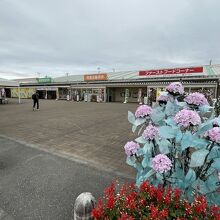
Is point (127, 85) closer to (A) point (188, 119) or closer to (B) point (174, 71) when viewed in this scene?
(B) point (174, 71)

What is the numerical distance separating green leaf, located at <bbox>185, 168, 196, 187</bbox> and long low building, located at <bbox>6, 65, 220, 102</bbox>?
17499 mm

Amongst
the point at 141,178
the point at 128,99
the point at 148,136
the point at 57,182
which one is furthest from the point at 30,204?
the point at 128,99

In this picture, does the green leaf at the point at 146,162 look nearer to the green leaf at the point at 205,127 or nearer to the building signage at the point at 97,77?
the green leaf at the point at 205,127

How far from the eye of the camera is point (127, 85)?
2619 cm

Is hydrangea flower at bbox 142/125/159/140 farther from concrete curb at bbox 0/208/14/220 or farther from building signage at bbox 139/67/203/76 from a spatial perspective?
building signage at bbox 139/67/203/76

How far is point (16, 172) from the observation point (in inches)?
148

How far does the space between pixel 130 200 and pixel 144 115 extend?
0.98m

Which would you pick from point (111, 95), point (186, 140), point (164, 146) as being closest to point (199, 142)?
point (186, 140)

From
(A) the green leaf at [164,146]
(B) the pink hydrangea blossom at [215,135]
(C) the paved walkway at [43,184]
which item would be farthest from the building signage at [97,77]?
(B) the pink hydrangea blossom at [215,135]

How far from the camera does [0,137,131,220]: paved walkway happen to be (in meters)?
2.59

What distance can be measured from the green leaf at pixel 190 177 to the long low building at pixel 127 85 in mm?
17499

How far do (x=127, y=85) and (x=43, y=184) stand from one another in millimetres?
23813

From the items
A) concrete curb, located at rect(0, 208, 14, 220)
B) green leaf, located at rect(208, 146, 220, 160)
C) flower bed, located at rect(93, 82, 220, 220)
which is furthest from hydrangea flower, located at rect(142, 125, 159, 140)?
concrete curb, located at rect(0, 208, 14, 220)

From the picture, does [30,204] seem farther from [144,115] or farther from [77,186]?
[144,115]
